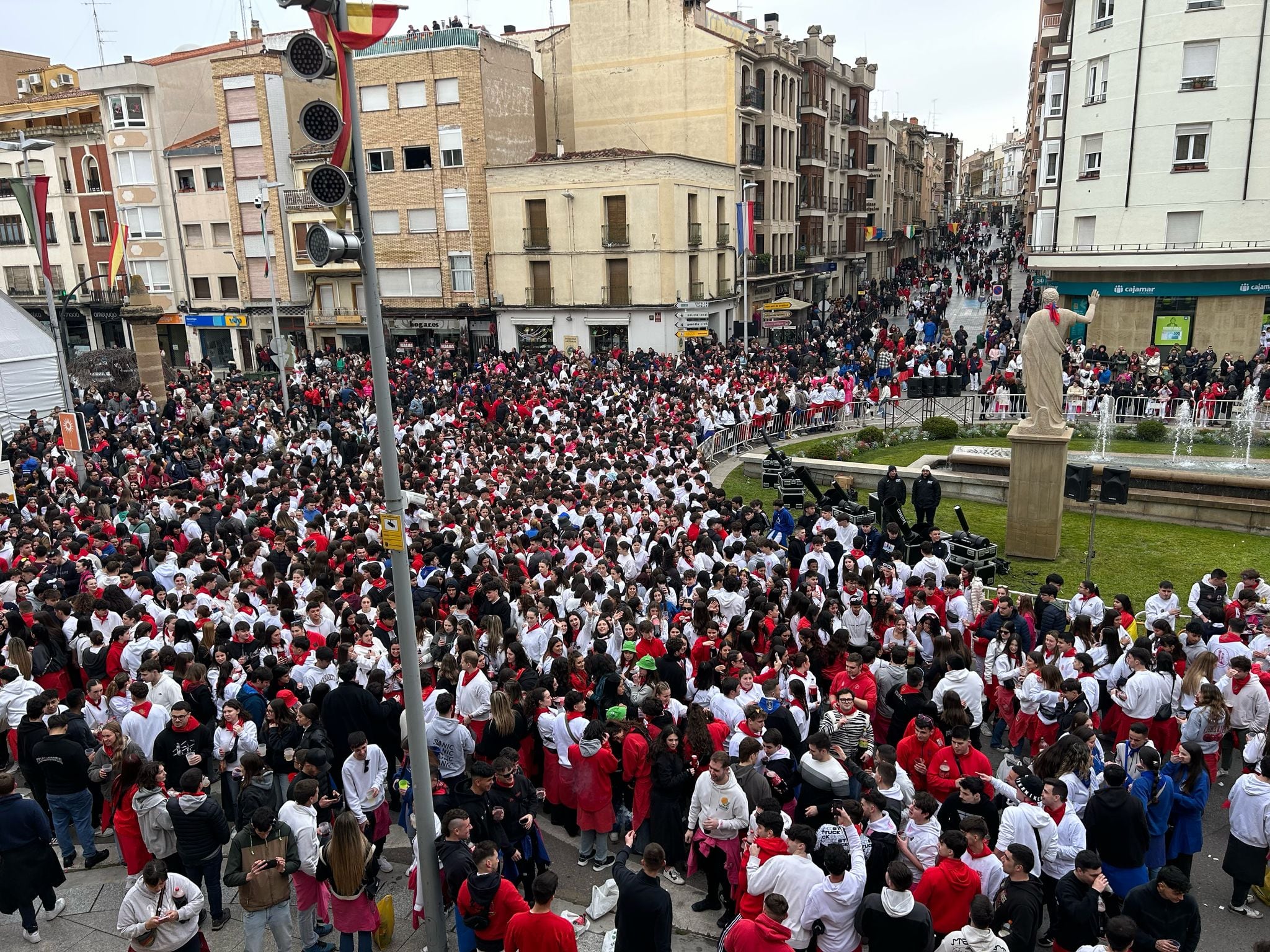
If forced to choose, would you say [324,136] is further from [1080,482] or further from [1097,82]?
[1097,82]

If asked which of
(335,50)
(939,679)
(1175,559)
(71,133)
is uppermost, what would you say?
(71,133)

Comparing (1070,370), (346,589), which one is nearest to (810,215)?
(1070,370)

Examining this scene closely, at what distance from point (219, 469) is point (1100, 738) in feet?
53.9

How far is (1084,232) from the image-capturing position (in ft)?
110

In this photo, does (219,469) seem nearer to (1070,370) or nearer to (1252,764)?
(1252,764)

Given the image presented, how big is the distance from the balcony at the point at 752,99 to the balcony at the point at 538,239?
11.4 meters

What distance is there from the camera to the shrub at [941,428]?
74.5ft

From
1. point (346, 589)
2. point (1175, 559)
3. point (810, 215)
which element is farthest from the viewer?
point (810, 215)

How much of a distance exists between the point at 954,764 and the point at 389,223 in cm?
3923

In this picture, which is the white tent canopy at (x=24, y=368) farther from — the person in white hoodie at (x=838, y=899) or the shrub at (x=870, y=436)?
the person in white hoodie at (x=838, y=899)

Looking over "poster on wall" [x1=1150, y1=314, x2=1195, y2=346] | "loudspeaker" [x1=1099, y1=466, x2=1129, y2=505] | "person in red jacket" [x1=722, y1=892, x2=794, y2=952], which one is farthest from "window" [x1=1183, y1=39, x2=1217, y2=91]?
"person in red jacket" [x1=722, y1=892, x2=794, y2=952]

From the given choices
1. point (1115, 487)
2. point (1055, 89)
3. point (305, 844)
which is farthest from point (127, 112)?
point (305, 844)

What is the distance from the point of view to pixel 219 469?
18.1m

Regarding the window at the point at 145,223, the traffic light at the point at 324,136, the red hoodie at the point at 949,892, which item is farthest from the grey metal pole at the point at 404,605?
the window at the point at 145,223
